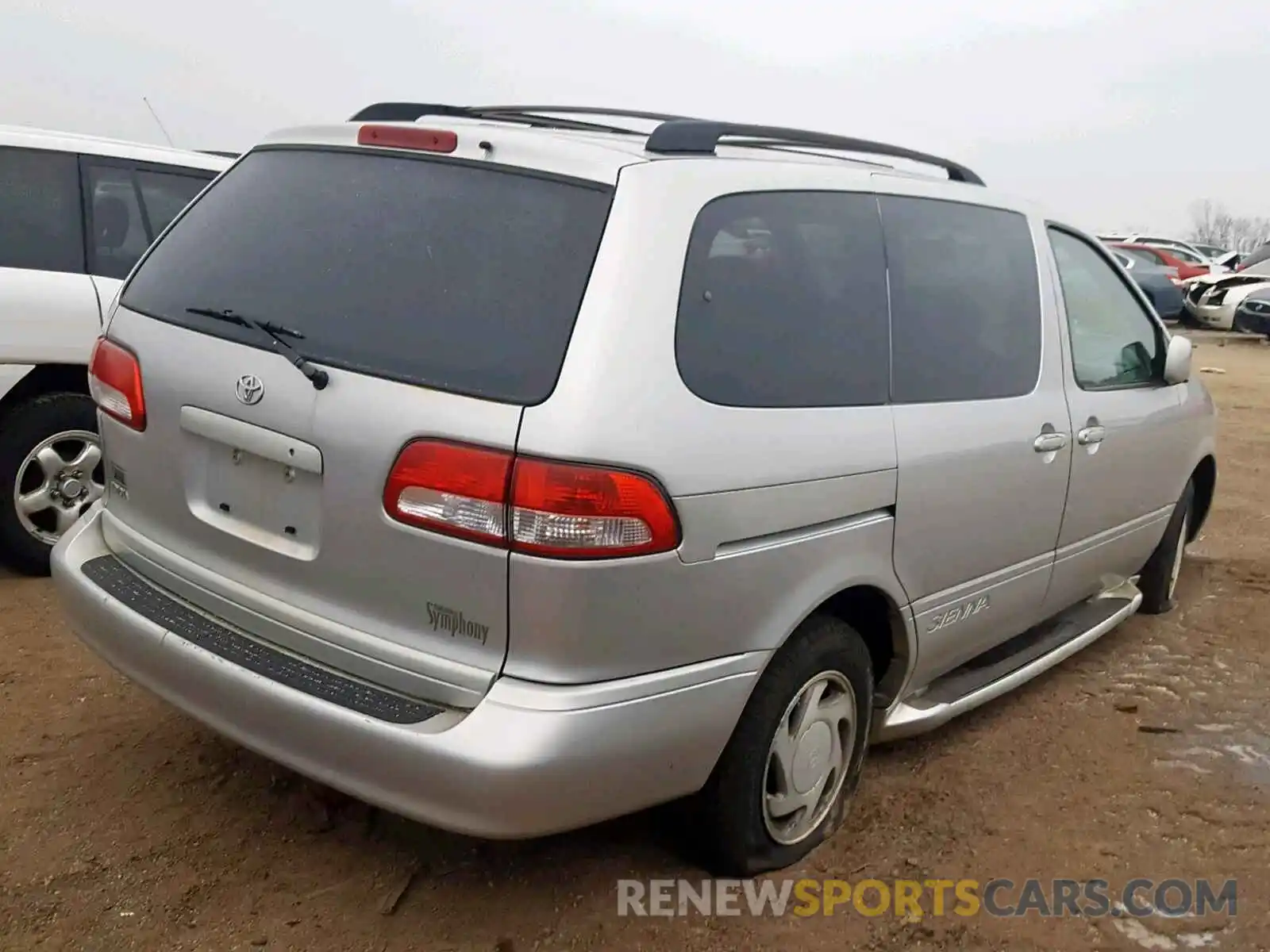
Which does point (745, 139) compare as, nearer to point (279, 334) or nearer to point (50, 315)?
point (279, 334)

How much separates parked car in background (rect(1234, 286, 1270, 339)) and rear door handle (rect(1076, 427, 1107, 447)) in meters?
16.2

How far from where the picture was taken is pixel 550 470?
7.23ft

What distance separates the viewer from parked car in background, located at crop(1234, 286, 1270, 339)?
17.9 meters

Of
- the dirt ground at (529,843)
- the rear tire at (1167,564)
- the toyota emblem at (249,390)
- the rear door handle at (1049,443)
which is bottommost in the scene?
the dirt ground at (529,843)

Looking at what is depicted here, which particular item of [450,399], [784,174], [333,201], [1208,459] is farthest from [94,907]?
[1208,459]

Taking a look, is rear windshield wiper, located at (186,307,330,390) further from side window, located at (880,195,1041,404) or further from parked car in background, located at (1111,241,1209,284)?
parked car in background, located at (1111,241,1209,284)

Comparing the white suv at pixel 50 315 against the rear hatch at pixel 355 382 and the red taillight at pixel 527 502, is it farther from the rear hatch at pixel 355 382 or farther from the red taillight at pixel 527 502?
the red taillight at pixel 527 502

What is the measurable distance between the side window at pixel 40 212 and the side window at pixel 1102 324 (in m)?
3.79

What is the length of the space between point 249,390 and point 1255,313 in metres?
18.7

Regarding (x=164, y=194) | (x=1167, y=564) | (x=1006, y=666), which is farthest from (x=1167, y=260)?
(x=164, y=194)

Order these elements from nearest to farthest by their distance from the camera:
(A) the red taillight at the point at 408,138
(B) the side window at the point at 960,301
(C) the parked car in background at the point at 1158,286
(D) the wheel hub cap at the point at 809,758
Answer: (A) the red taillight at the point at 408,138 → (D) the wheel hub cap at the point at 809,758 → (B) the side window at the point at 960,301 → (C) the parked car in background at the point at 1158,286

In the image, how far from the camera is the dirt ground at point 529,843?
265cm

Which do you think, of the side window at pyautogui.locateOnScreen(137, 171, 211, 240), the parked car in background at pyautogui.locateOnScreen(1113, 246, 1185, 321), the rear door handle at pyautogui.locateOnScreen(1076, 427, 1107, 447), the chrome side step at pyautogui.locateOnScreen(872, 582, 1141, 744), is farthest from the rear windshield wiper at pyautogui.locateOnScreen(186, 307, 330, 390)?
the parked car in background at pyautogui.locateOnScreen(1113, 246, 1185, 321)

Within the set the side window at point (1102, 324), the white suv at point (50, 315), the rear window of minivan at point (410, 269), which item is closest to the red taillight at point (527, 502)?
the rear window of minivan at point (410, 269)
